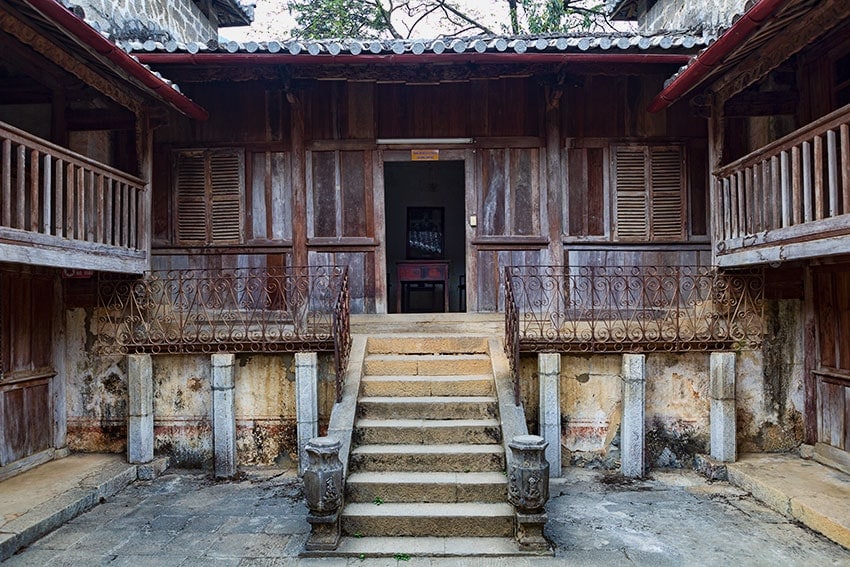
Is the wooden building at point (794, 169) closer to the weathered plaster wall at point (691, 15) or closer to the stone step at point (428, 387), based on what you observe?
the weathered plaster wall at point (691, 15)

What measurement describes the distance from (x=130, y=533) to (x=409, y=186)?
429 inches

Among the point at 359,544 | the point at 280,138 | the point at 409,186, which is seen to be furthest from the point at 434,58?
the point at 409,186

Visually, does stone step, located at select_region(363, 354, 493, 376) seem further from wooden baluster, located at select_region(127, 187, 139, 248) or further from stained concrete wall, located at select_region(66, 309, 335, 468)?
wooden baluster, located at select_region(127, 187, 139, 248)

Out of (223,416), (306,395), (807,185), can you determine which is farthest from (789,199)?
(223,416)

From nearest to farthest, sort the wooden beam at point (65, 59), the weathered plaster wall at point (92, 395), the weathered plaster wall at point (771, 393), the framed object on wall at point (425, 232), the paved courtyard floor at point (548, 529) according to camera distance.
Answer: the paved courtyard floor at point (548, 529) → the wooden beam at point (65, 59) → the weathered plaster wall at point (771, 393) → the weathered plaster wall at point (92, 395) → the framed object on wall at point (425, 232)

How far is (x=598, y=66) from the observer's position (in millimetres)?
7898

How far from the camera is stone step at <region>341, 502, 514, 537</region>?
5.35m

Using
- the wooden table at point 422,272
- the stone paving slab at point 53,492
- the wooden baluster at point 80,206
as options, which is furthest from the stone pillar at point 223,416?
the wooden table at point 422,272

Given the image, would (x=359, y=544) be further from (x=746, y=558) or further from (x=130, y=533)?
(x=746, y=558)

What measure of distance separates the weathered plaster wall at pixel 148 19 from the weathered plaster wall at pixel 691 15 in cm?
858

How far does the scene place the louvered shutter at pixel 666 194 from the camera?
351 inches

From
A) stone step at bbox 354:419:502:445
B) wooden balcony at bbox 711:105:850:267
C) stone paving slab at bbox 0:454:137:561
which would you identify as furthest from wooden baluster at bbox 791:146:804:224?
stone paving slab at bbox 0:454:137:561

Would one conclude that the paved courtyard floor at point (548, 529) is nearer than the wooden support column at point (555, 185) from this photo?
Yes

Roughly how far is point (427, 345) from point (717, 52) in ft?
14.9
